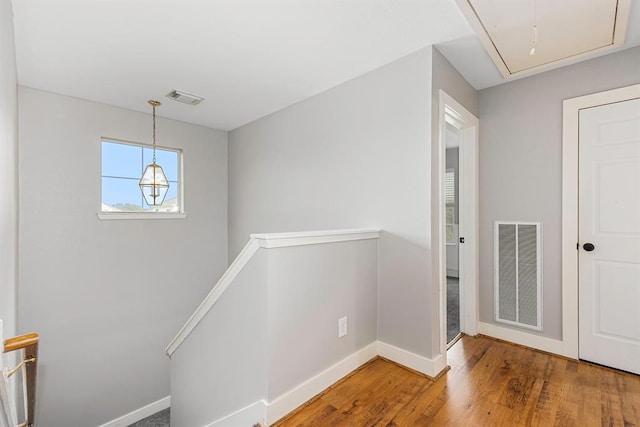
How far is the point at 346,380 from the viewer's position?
2.09 m

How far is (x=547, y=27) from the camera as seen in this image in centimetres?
195

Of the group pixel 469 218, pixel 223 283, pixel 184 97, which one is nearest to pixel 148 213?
pixel 184 97

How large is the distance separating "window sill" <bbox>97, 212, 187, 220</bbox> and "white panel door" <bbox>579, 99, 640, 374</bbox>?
4254 millimetres

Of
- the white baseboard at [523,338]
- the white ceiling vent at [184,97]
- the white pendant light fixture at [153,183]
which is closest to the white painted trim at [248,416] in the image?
the white pendant light fixture at [153,183]

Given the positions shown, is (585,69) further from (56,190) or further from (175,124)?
(56,190)

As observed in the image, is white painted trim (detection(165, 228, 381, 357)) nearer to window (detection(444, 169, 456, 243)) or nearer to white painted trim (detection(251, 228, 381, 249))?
white painted trim (detection(251, 228, 381, 249))

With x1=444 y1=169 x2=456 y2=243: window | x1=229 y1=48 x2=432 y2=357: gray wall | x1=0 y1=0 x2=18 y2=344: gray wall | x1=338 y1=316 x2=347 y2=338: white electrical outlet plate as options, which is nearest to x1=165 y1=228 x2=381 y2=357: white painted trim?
x1=229 y1=48 x2=432 y2=357: gray wall

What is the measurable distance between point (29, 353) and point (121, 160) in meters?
2.89

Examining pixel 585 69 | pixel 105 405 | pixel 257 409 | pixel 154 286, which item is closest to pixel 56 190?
pixel 154 286

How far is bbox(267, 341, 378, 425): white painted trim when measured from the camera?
1714 mm

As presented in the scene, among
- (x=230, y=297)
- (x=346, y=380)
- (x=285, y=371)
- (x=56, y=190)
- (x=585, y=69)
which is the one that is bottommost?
(x=346, y=380)

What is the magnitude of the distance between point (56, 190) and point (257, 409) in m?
3.05

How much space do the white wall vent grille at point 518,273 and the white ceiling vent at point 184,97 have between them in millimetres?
3307

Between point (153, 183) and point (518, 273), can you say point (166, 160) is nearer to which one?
point (153, 183)
